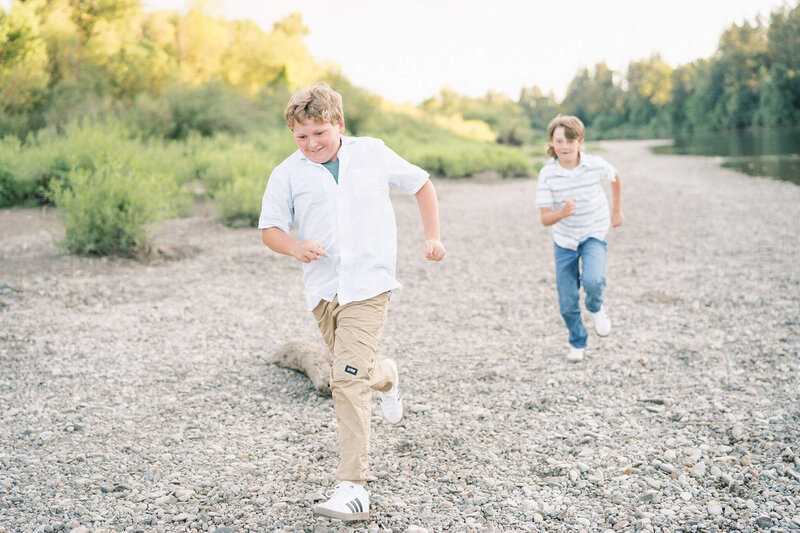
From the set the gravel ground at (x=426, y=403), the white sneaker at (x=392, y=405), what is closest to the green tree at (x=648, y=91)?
the gravel ground at (x=426, y=403)

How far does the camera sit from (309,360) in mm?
4832

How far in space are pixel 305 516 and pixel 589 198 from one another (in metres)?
3.33

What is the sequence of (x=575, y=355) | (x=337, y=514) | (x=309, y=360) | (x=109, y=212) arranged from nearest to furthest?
1. (x=337, y=514)
2. (x=309, y=360)
3. (x=575, y=355)
4. (x=109, y=212)

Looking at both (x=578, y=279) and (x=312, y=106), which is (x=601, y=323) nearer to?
(x=578, y=279)

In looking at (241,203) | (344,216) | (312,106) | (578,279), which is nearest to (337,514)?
(344,216)

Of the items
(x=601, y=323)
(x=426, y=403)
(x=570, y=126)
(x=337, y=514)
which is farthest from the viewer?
(x=601, y=323)

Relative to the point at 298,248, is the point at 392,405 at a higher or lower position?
lower

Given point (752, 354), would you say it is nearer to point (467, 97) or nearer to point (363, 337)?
point (363, 337)

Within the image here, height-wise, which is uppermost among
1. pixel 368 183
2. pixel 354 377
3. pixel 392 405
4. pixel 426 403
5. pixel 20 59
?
pixel 20 59

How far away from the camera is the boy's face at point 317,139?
2979mm

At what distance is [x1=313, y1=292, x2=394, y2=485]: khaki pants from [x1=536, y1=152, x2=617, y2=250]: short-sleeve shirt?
2.49 m

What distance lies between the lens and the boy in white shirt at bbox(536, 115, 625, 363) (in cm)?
504

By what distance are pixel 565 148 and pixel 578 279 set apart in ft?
3.51

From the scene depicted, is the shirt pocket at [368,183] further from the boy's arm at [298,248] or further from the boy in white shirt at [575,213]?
the boy in white shirt at [575,213]
